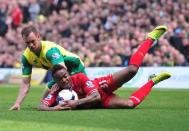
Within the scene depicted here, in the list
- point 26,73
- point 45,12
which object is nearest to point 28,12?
point 45,12

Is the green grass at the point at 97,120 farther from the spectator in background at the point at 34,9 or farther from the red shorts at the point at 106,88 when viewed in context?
the spectator in background at the point at 34,9

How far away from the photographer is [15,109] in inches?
504

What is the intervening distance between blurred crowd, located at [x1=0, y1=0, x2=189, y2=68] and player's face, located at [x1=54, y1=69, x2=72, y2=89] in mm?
12072

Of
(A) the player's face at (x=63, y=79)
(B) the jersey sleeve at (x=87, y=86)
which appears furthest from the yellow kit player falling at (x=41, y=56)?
(B) the jersey sleeve at (x=87, y=86)

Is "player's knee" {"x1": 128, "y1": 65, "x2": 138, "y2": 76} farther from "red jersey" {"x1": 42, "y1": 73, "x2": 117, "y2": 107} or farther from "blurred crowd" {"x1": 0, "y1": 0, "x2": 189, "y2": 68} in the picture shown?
"blurred crowd" {"x1": 0, "y1": 0, "x2": 189, "y2": 68}

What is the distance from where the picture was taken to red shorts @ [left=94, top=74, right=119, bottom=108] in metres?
12.6

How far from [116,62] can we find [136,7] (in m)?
3.00

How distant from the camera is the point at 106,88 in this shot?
12.7m

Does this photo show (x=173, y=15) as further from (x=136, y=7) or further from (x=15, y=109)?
(x=15, y=109)

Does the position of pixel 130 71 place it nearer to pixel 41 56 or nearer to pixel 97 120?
pixel 41 56

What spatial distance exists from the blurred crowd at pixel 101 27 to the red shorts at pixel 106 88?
11.2 meters

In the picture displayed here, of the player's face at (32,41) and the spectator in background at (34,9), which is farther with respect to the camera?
the spectator in background at (34,9)

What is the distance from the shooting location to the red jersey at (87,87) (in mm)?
12219

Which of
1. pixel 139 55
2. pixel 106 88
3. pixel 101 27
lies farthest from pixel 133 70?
pixel 101 27
